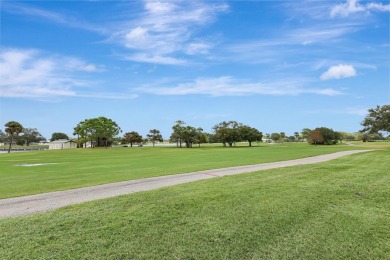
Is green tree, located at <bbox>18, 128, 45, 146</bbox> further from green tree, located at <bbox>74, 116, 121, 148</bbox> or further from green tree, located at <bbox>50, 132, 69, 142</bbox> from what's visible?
green tree, located at <bbox>74, 116, 121, 148</bbox>

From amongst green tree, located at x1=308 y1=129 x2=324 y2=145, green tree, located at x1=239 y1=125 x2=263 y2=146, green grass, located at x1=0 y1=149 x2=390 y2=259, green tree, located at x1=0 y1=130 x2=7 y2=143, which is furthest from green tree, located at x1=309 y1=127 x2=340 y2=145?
green tree, located at x1=0 y1=130 x2=7 y2=143

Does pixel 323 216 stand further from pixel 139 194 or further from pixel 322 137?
pixel 322 137

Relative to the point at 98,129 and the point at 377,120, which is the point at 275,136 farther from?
the point at 377,120

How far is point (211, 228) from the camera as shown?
516cm

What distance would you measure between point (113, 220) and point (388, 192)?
805 cm

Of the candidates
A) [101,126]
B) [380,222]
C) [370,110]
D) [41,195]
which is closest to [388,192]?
[380,222]

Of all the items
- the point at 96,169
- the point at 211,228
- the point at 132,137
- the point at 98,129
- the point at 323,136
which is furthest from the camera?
the point at 132,137

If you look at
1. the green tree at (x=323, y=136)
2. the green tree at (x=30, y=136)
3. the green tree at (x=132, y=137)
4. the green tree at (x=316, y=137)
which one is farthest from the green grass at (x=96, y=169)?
the green tree at (x=30, y=136)

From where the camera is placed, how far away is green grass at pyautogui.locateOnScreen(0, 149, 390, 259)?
169 inches

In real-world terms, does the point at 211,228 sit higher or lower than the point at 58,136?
lower

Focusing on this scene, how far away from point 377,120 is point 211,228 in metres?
44.5

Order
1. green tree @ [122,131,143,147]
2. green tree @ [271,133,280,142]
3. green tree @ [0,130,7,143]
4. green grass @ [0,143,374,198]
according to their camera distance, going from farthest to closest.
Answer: green tree @ [0,130,7,143] < green tree @ [271,133,280,142] < green tree @ [122,131,143,147] < green grass @ [0,143,374,198]

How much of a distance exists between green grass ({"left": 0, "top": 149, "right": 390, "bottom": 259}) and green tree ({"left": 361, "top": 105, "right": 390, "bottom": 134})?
126 ft

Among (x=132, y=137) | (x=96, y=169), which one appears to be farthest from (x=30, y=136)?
(x=96, y=169)
